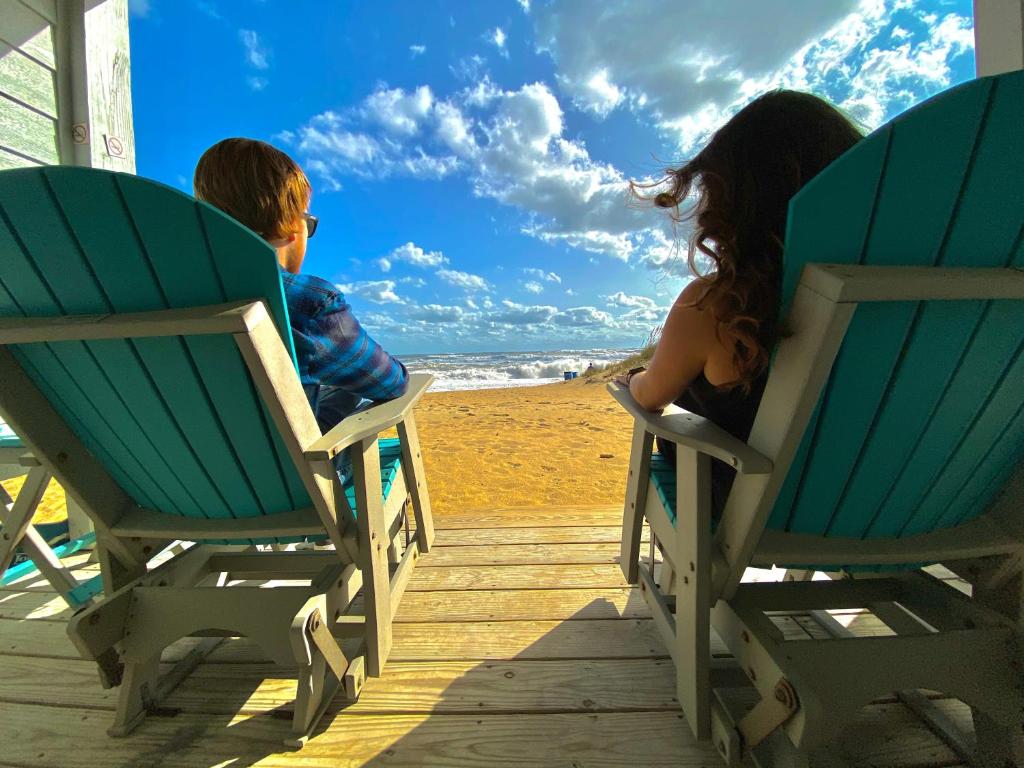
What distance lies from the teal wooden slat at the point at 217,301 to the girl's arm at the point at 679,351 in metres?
Result: 0.83

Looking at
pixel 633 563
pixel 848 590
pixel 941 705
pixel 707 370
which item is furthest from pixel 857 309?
pixel 941 705

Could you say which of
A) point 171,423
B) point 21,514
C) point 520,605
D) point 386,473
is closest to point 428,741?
point 520,605

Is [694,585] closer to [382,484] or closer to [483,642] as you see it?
[483,642]

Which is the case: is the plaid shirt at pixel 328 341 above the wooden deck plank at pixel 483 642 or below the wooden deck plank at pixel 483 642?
above

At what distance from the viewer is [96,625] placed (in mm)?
1056

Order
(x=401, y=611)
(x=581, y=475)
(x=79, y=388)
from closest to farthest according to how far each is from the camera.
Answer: (x=79, y=388)
(x=401, y=611)
(x=581, y=475)

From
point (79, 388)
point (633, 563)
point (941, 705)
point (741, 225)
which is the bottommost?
point (941, 705)

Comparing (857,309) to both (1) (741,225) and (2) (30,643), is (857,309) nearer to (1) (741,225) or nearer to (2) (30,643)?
(1) (741,225)

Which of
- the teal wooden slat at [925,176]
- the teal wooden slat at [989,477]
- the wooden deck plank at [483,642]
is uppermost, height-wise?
the teal wooden slat at [925,176]

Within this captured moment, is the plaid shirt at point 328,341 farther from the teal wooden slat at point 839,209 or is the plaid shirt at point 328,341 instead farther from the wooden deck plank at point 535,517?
the wooden deck plank at point 535,517

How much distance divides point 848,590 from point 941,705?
0.39 meters

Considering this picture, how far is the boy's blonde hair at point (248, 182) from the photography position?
120 centimetres

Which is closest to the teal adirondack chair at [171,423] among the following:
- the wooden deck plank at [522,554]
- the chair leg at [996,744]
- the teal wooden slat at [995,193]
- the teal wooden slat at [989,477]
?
the wooden deck plank at [522,554]

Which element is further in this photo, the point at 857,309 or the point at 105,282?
the point at 105,282
